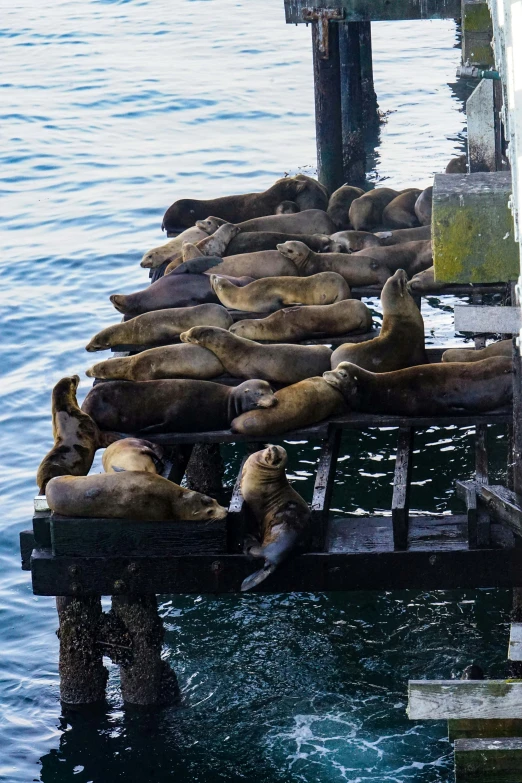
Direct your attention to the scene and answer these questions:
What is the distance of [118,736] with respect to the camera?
22.1 ft

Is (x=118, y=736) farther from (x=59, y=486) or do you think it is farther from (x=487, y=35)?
(x=487, y=35)

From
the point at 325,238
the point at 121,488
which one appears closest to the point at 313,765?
the point at 121,488

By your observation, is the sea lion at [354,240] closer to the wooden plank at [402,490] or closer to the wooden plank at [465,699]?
the wooden plank at [402,490]

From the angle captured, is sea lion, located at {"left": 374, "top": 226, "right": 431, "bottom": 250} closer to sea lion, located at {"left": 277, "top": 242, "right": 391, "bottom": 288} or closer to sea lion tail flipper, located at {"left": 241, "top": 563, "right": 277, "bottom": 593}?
sea lion, located at {"left": 277, "top": 242, "right": 391, "bottom": 288}

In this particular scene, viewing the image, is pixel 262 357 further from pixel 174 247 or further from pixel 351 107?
pixel 351 107

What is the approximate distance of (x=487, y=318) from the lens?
5.13m

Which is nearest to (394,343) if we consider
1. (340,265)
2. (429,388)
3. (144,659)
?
(429,388)

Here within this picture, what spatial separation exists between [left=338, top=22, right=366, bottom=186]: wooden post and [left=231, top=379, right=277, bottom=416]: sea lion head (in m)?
7.88

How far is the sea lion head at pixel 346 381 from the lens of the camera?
706 centimetres

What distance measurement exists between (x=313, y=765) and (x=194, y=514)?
145 centimetres

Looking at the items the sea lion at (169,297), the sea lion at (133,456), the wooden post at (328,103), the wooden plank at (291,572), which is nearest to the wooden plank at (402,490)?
the wooden plank at (291,572)

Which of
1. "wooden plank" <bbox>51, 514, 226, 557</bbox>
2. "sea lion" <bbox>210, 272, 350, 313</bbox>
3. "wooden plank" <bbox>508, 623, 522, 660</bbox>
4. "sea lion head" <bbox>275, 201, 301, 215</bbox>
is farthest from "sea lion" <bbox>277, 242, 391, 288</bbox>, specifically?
"wooden plank" <bbox>508, 623, 522, 660</bbox>

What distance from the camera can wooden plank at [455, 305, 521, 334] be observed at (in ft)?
16.7

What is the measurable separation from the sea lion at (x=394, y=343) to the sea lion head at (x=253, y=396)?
695 millimetres
